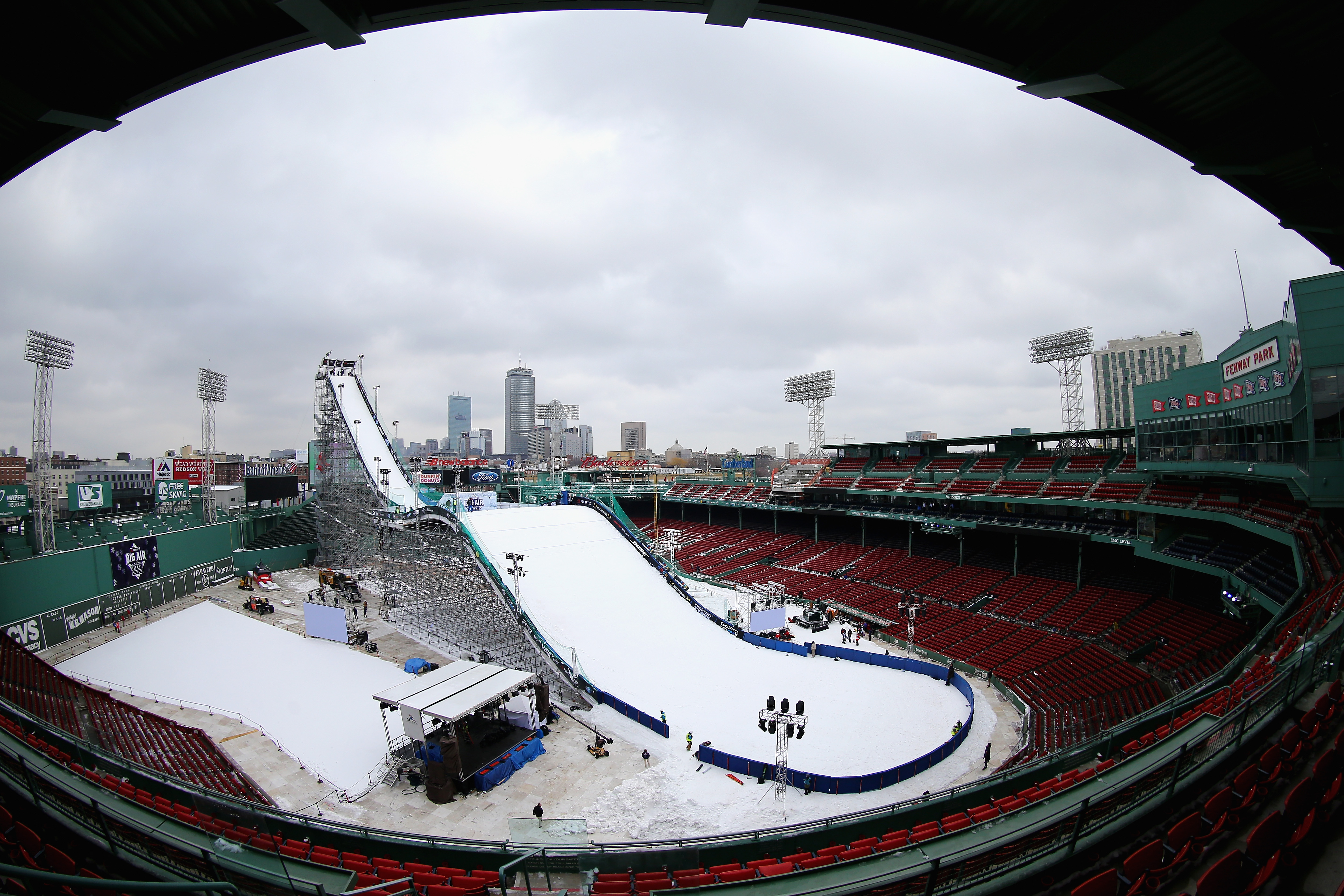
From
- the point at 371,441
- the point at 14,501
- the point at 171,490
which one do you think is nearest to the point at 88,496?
the point at 171,490

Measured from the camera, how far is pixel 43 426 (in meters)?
33.7

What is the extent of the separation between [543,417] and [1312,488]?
381ft

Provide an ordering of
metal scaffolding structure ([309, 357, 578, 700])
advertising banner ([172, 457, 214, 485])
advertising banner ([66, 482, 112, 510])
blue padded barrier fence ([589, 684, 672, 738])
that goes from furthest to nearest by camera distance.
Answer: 1. advertising banner ([172, 457, 214, 485])
2. advertising banner ([66, 482, 112, 510])
3. metal scaffolding structure ([309, 357, 578, 700])
4. blue padded barrier fence ([589, 684, 672, 738])

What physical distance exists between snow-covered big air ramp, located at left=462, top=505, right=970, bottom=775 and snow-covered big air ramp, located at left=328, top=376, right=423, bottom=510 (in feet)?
52.2

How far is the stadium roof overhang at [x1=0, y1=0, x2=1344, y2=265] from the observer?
3.56m

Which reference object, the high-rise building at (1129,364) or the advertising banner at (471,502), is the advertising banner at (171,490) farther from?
the high-rise building at (1129,364)

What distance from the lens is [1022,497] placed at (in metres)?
31.9

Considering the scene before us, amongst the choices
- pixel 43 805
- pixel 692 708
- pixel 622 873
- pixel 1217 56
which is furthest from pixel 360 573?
pixel 1217 56

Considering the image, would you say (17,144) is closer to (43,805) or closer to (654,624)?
(43,805)

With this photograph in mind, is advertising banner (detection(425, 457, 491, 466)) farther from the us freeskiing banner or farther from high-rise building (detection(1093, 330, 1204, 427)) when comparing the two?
high-rise building (detection(1093, 330, 1204, 427))

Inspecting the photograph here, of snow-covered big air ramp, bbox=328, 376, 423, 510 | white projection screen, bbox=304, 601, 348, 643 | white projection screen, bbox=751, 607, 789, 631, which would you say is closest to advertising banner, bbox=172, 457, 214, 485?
snow-covered big air ramp, bbox=328, 376, 423, 510

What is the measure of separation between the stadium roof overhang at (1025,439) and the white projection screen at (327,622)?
38398mm

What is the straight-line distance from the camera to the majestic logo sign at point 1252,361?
16484 millimetres

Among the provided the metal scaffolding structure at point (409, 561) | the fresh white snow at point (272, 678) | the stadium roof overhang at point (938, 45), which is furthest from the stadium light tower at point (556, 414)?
the stadium roof overhang at point (938, 45)
